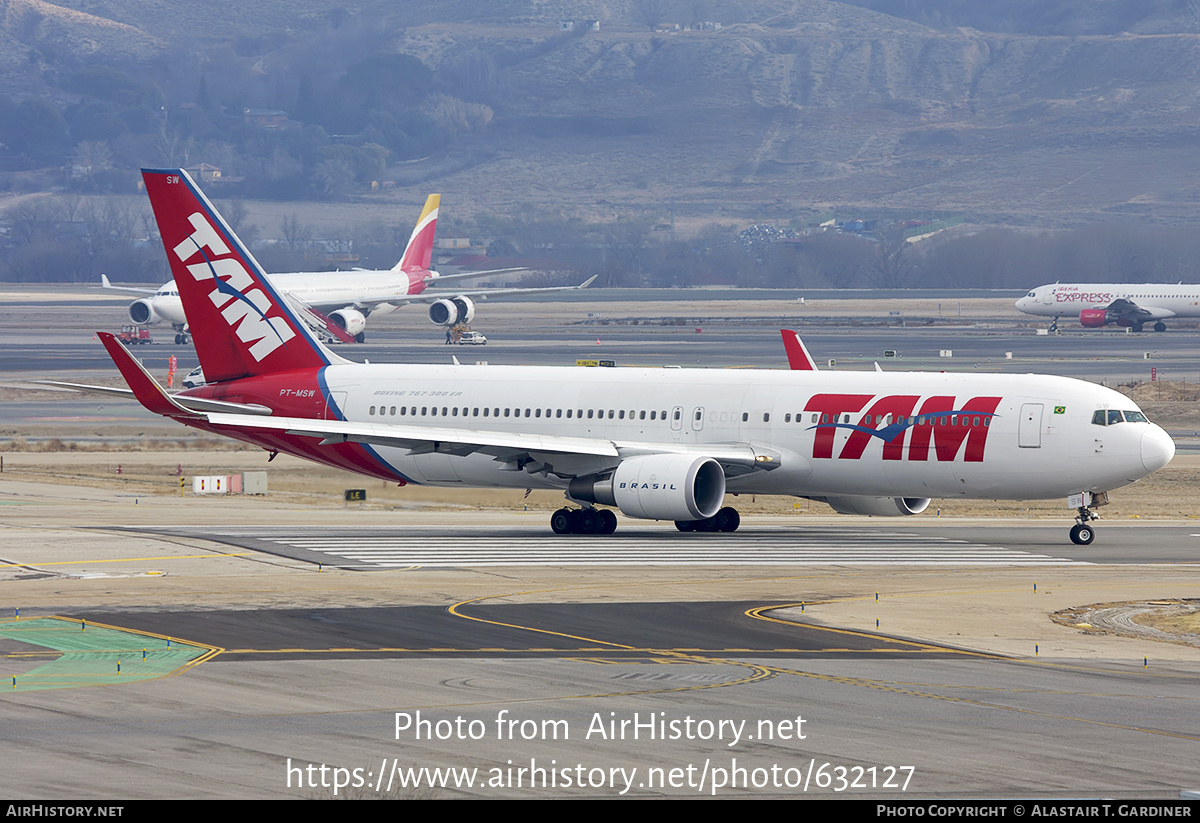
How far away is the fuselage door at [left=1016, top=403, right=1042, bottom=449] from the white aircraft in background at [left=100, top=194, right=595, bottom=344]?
84.4 m

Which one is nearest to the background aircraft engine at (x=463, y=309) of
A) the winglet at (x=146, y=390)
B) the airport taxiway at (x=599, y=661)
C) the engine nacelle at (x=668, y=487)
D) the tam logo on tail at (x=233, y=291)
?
the tam logo on tail at (x=233, y=291)

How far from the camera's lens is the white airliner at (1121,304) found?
15638 cm

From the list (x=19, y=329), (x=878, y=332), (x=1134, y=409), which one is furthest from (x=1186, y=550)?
(x=19, y=329)

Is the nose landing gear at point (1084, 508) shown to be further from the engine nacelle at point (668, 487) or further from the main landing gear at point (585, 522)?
the main landing gear at point (585, 522)

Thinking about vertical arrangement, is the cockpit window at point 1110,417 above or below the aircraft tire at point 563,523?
above

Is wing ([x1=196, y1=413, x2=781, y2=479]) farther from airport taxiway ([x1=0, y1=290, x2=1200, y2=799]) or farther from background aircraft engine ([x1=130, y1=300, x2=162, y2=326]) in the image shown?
background aircraft engine ([x1=130, y1=300, x2=162, y2=326])

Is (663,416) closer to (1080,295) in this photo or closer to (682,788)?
(682,788)

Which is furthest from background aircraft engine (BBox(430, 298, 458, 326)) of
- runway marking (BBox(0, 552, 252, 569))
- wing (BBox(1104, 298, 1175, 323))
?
runway marking (BBox(0, 552, 252, 569))

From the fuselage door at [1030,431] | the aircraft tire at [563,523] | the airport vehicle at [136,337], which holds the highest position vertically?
the airport vehicle at [136,337]

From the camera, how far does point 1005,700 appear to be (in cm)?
2192

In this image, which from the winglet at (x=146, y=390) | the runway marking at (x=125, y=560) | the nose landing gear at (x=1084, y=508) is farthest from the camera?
the winglet at (x=146, y=390)

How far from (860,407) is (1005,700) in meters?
20.5

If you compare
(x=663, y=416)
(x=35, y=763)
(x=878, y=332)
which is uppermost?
(x=878, y=332)

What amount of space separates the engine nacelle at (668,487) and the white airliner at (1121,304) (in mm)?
122581
